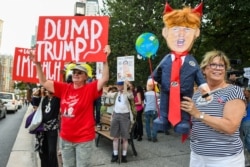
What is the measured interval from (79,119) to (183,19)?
1.72 meters

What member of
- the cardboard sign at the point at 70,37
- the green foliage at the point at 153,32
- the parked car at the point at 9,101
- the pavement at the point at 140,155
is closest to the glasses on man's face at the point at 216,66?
the cardboard sign at the point at 70,37

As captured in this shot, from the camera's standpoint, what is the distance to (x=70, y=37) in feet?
15.4

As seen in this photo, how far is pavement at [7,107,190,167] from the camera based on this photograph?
7.00 m

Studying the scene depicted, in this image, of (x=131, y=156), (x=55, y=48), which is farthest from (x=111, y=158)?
(x=55, y=48)

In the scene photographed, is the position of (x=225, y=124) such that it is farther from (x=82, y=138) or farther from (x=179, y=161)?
(x=179, y=161)

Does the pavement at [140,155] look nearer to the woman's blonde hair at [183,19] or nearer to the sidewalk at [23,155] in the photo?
the sidewalk at [23,155]

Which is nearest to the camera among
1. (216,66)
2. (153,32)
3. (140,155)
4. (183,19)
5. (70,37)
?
(216,66)

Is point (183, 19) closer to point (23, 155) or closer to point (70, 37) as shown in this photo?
point (70, 37)

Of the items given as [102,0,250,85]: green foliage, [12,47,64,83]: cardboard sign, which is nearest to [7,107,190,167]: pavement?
[12,47,64,83]: cardboard sign

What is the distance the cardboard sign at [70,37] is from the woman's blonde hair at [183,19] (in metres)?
1.62

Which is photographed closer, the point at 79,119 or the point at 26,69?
the point at 79,119

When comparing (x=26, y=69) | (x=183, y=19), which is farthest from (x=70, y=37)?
(x=183, y=19)

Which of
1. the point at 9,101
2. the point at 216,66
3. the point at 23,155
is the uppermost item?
the point at 216,66

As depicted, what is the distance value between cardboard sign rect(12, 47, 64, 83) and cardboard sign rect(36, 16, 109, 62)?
0.69m
